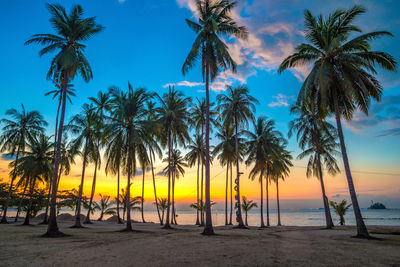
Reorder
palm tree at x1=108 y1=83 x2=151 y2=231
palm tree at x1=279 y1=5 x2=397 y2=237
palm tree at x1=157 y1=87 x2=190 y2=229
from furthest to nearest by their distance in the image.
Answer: palm tree at x1=157 y1=87 x2=190 y2=229, palm tree at x1=108 y1=83 x2=151 y2=231, palm tree at x1=279 y1=5 x2=397 y2=237

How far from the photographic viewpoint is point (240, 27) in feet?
62.0

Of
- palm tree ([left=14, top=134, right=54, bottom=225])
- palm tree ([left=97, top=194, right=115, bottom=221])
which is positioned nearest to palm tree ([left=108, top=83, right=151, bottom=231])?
palm tree ([left=14, top=134, right=54, bottom=225])

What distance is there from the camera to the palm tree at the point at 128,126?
19.9 meters

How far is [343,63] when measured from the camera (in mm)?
15289

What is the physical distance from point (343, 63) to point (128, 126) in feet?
58.2

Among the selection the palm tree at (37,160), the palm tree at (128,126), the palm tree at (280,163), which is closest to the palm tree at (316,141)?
the palm tree at (280,163)

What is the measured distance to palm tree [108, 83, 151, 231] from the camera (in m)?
19.9

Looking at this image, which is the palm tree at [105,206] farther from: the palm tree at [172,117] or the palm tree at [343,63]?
the palm tree at [343,63]

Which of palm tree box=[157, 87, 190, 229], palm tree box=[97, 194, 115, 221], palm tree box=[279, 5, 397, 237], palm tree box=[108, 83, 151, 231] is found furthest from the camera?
palm tree box=[97, 194, 115, 221]

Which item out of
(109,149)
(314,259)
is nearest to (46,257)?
(314,259)

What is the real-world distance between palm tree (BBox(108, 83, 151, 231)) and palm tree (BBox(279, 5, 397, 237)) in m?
13.7

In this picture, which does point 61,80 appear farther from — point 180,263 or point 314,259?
point 314,259

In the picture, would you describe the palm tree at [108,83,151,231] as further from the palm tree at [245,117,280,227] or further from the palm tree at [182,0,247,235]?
the palm tree at [245,117,280,227]

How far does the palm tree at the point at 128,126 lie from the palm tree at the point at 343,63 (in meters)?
13.7
